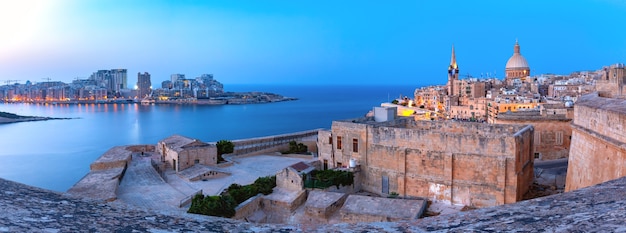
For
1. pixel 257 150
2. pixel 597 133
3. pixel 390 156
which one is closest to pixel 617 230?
pixel 597 133

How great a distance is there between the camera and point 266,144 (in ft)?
87.0

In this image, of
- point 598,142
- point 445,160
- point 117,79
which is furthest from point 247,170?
point 117,79

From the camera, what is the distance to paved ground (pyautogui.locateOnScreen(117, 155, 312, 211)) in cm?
1639

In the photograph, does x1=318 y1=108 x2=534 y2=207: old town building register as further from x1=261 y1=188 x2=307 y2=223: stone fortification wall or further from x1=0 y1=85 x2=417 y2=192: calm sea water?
x1=0 y1=85 x2=417 y2=192: calm sea water

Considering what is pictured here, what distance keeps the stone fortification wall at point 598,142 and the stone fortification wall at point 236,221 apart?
5.93m

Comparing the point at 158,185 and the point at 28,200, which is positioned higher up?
the point at 28,200

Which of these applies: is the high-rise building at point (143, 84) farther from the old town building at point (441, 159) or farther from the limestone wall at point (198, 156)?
the old town building at point (441, 159)

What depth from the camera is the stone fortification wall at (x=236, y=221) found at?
257cm

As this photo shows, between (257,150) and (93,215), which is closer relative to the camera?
(93,215)

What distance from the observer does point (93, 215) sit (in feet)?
9.20

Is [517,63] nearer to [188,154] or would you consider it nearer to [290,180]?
[188,154]

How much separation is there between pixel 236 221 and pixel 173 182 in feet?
56.2

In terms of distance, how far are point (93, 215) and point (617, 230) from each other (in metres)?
3.03

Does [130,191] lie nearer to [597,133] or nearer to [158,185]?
[158,185]
